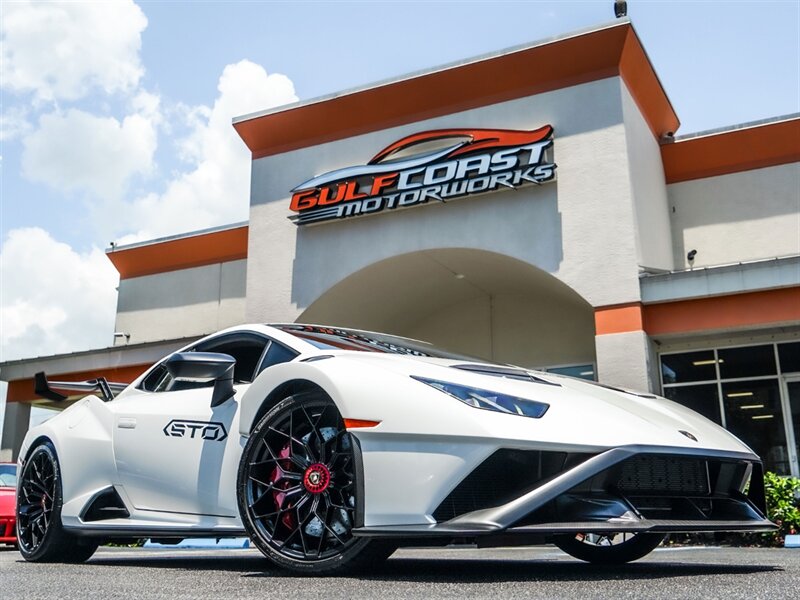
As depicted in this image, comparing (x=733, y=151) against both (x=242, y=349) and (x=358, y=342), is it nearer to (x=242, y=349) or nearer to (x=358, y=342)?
(x=358, y=342)

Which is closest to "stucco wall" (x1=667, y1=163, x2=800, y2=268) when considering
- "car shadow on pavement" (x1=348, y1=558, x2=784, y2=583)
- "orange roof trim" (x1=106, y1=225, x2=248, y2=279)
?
"orange roof trim" (x1=106, y1=225, x2=248, y2=279)

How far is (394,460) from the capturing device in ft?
10.5

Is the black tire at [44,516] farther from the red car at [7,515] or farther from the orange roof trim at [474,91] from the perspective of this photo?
the orange roof trim at [474,91]

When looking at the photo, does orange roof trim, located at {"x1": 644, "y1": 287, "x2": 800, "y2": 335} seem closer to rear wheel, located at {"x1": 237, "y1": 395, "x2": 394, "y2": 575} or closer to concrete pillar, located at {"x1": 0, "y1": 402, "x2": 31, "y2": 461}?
rear wheel, located at {"x1": 237, "y1": 395, "x2": 394, "y2": 575}

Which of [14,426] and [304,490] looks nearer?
[304,490]

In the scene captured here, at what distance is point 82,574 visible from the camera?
386 centimetres

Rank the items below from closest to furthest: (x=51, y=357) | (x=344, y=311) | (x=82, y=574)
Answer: (x=82, y=574), (x=344, y=311), (x=51, y=357)

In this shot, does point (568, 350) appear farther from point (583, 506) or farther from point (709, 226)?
point (583, 506)

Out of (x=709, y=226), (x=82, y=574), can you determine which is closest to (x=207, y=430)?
(x=82, y=574)

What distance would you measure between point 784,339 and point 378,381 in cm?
1150

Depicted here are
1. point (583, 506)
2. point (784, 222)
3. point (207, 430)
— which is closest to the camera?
point (583, 506)

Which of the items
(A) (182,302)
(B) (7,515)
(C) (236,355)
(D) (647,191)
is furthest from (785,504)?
(A) (182,302)

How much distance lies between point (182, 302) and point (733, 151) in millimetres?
11821

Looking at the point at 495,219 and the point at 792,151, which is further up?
the point at 792,151
